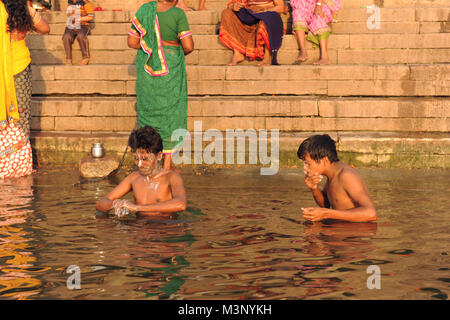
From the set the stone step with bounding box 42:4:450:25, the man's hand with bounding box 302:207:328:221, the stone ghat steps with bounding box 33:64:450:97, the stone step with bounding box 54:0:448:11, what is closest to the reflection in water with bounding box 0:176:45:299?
the man's hand with bounding box 302:207:328:221

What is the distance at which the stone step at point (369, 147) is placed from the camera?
943cm

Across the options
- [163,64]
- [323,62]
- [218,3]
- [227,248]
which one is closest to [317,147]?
[227,248]

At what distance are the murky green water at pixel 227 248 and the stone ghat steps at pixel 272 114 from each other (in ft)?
6.76

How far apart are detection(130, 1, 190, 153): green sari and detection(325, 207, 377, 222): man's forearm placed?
3.40 meters

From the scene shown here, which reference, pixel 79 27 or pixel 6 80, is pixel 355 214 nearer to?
pixel 6 80

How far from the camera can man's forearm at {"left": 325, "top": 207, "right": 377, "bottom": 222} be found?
5.96 m

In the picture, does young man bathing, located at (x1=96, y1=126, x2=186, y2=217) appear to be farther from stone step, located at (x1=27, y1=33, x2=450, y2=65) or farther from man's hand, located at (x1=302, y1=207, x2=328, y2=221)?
stone step, located at (x1=27, y1=33, x2=450, y2=65)

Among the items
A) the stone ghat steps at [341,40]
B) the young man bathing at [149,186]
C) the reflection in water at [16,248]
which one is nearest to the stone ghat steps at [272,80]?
the stone ghat steps at [341,40]

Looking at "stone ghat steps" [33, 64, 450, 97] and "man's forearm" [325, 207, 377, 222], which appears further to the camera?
"stone ghat steps" [33, 64, 450, 97]

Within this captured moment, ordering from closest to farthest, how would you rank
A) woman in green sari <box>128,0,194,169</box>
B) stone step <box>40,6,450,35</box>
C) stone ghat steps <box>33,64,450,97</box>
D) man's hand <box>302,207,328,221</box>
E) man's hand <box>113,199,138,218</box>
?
man's hand <box>302,207,328,221</box>, man's hand <box>113,199,138,218</box>, woman in green sari <box>128,0,194,169</box>, stone ghat steps <box>33,64,450,97</box>, stone step <box>40,6,450,35</box>

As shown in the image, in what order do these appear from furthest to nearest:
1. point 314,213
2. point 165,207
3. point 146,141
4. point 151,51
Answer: point 151,51 < point 165,207 < point 146,141 < point 314,213

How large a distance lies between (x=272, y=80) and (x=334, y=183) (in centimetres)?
466

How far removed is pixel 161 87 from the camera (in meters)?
8.90

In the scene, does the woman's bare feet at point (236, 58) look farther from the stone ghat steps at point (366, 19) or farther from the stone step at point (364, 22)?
the stone ghat steps at point (366, 19)
